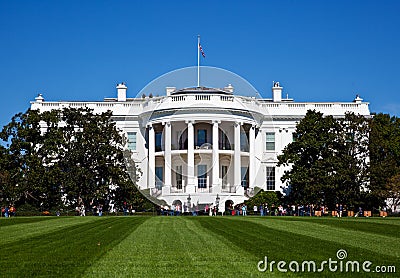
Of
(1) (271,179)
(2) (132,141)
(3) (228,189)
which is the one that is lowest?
(3) (228,189)

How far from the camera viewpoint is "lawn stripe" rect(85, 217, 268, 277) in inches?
476

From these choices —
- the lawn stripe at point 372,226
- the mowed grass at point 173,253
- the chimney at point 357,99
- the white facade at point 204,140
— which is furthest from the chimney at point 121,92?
the mowed grass at point 173,253

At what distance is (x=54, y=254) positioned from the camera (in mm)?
15289

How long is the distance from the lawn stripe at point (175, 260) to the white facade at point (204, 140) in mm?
39983

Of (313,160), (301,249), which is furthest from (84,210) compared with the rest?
(301,249)

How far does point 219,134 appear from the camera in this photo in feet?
224

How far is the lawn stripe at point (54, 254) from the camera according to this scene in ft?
40.8

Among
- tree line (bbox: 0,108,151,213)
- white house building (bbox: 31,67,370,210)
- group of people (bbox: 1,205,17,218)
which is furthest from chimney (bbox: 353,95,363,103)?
group of people (bbox: 1,205,17,218)

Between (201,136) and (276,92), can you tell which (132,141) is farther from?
(276,92)

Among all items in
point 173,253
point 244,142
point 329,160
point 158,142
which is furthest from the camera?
point 158,142

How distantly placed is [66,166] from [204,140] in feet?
49.3

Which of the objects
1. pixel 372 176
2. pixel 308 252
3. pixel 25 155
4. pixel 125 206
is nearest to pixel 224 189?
pixel 125 206

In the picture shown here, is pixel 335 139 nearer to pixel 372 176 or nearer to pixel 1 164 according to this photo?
pixel 372 176

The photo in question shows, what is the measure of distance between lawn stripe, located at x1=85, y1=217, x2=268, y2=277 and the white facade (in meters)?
40.0
